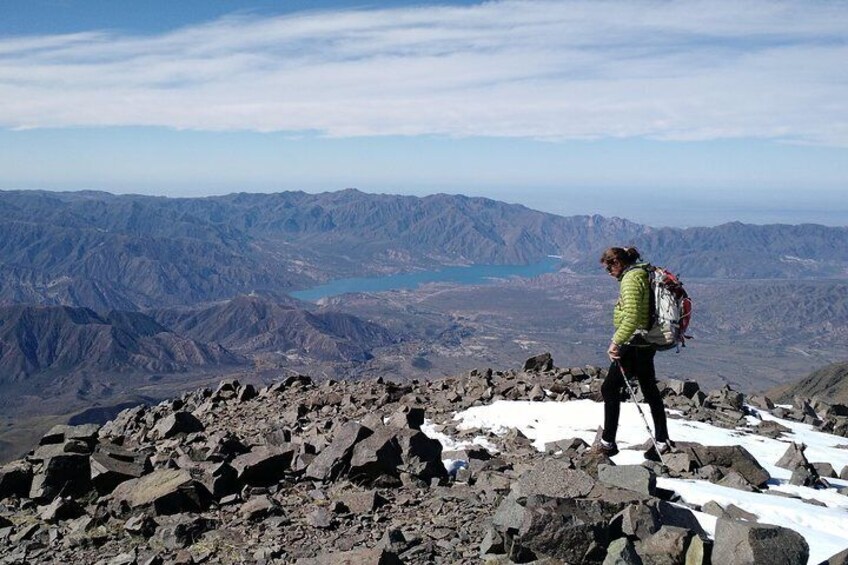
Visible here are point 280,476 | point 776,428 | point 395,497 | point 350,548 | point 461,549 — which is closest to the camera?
point 461,549

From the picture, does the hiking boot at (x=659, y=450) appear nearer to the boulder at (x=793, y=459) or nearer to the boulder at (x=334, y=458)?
the boulder at (x=793, y=459)

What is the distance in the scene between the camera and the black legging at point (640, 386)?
11.7 metres

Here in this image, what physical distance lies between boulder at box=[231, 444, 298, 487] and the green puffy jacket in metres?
5.97

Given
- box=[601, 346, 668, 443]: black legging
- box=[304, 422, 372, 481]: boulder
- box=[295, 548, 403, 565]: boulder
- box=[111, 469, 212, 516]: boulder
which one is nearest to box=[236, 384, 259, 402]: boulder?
box=[304, 422, 372, 481]: boulder

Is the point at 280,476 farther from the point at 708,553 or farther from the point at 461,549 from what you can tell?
the point at 708,553

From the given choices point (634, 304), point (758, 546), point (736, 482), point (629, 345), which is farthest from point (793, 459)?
point (758, 546)

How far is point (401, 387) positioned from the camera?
21188 millimetres

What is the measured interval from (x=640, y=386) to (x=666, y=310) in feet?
4.97

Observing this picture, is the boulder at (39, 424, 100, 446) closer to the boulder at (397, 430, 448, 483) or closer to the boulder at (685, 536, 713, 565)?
the boulder at (397, 430, 448, 483)

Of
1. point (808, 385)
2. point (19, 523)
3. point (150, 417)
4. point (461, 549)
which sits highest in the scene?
point (461, 549)

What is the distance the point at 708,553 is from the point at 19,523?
988 centimetres

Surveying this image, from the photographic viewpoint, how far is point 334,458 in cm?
1174

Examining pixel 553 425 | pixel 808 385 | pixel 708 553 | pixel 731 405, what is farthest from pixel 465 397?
pixel 808 385

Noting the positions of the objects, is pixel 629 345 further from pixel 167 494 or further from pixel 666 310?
pixel 167 494
